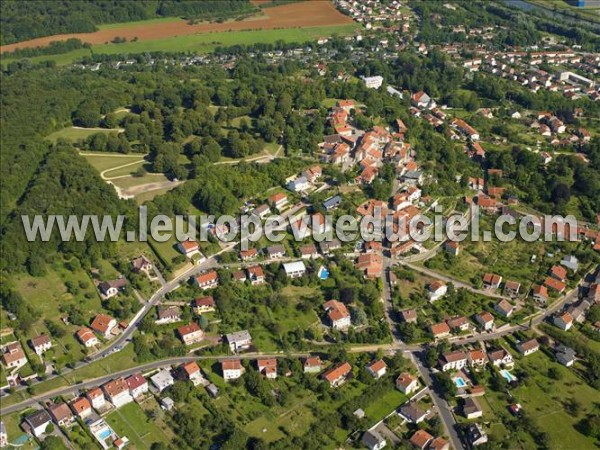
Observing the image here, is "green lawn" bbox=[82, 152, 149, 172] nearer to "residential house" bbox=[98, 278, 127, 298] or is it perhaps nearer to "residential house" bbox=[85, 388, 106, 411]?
"residential house" bbox=[98, 278, 127, 298]

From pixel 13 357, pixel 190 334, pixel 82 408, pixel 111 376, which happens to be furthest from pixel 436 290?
pixel 13 357

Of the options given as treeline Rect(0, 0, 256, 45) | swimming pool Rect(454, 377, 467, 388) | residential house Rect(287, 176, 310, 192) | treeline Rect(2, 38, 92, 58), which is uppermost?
treeline Rect(0, 0, 256, 45)

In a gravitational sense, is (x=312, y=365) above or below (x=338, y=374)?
above

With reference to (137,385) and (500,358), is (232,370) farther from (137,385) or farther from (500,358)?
(500,358)

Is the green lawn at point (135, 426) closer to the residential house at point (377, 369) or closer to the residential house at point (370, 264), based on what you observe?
the residential house at point (377, 369)

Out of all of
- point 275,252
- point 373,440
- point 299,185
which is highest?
point 299,185

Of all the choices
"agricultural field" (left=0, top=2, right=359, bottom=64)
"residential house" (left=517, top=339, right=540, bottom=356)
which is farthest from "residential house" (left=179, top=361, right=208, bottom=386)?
"agricultural field" (left=0, top=2, right=359, bottom=64)

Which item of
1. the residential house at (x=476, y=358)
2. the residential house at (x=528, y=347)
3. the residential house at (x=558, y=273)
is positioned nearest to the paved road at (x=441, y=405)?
the residential house at (x=476, y=358)
